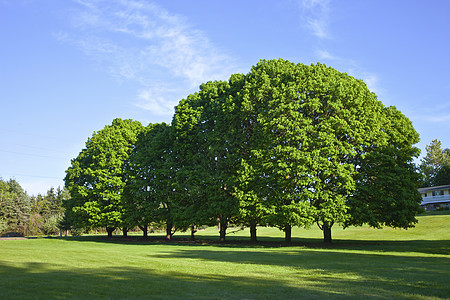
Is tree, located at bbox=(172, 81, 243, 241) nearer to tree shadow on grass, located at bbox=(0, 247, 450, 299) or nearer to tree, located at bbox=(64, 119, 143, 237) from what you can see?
tree, located at bbox=(64, 119, 143, 237)

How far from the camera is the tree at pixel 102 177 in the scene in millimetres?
44594

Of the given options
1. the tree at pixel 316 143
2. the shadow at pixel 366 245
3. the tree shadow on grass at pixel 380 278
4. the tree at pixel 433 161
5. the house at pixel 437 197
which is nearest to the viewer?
the tree shadow on grass at pixel 380 278

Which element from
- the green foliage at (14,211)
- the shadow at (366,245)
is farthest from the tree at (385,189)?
the green foliage at (14,211)

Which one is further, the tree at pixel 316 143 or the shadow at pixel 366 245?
the tree at pixel 316 143

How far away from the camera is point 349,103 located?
31781 millimetres

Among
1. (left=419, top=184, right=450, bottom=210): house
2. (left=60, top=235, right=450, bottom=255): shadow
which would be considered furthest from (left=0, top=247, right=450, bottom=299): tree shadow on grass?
(left=419, top=184, right=450, bottom=210): house

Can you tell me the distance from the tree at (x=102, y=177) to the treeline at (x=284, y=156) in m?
2.88

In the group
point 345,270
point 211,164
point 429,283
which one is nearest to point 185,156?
point 211,164

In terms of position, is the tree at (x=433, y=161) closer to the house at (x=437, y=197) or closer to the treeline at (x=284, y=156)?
the house at (x=437, y=197)

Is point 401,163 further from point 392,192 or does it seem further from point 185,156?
point 185,156

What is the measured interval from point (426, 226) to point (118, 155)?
44.0 meters

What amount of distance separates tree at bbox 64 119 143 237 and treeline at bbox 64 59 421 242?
288 cm

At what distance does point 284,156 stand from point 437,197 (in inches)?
2420

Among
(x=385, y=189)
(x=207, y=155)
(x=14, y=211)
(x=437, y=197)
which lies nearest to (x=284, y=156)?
(x=385, y=189)
